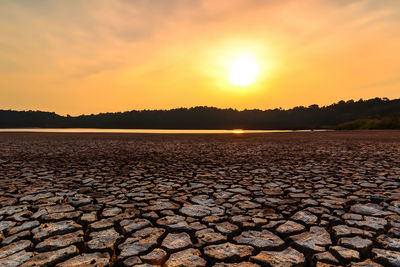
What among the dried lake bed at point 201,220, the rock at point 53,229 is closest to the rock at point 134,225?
the dried lake bed at point 201,220

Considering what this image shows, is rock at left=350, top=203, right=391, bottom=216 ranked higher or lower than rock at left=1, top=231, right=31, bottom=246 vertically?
lower

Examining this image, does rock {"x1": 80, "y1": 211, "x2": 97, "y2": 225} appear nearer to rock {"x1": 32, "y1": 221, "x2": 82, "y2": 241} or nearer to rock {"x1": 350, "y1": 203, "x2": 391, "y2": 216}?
rock {"x1": 32, "y1": 221, "x2": 82, "y2": 241}

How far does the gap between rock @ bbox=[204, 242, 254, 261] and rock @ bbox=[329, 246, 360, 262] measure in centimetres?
66

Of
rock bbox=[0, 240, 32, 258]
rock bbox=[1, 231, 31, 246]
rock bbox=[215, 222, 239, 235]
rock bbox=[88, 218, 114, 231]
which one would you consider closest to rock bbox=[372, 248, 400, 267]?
rock bbox=[215, 222, 239, 235]

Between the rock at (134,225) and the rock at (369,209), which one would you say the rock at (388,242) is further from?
the rock at (134,225)

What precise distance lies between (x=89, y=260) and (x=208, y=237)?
1.01 metres

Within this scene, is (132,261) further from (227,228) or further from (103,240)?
(227,228)

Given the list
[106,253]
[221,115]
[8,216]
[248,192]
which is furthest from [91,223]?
A: [221,115]

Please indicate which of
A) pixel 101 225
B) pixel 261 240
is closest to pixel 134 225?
pixel 101 225

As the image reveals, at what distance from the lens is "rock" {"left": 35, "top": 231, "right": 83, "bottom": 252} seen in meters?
2.13

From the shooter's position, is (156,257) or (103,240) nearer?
(156,257)

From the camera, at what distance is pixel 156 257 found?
6.47 ft

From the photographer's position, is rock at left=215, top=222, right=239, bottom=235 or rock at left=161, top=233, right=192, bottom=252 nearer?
rock at left=161, top=233, right=192, bottom=252

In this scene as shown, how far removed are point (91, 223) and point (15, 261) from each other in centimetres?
80
